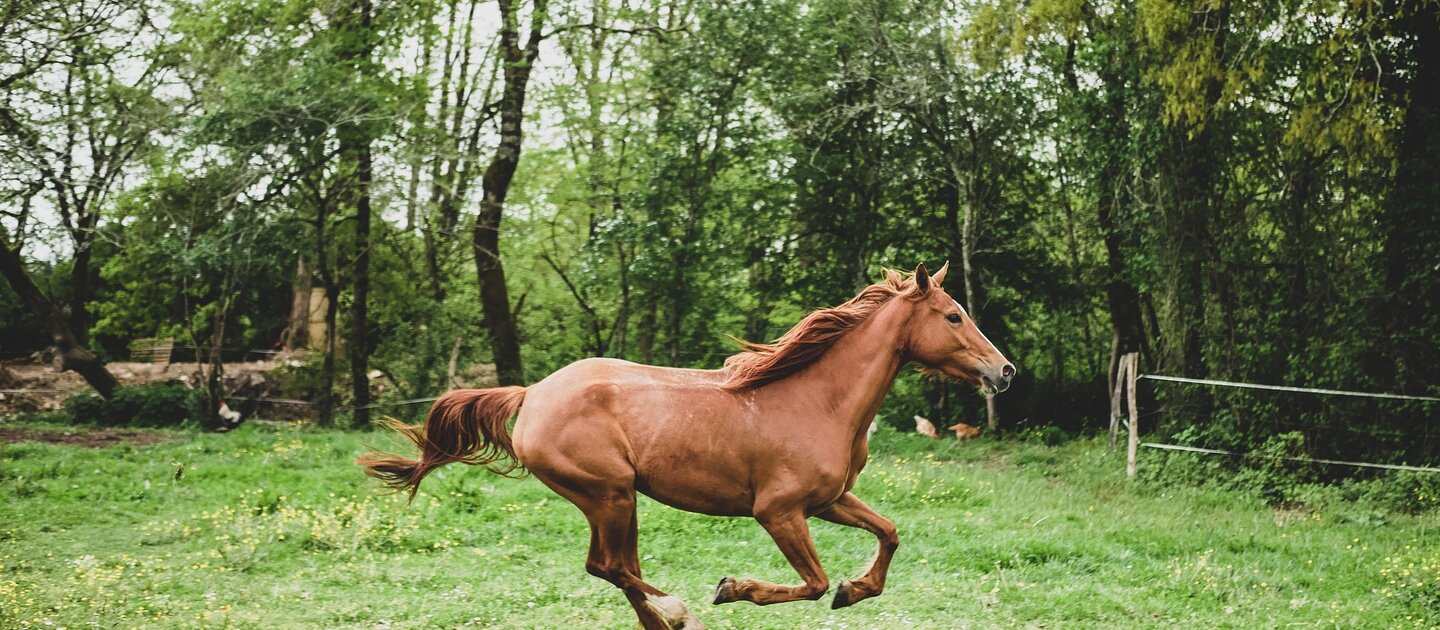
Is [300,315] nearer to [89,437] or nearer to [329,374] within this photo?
[329,374]

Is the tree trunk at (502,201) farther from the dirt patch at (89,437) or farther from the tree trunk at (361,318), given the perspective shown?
the dirt patch at (89,437)

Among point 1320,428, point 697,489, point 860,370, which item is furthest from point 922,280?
point 1320,428

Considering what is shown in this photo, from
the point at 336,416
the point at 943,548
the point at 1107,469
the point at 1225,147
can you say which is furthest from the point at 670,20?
the point at 943,548

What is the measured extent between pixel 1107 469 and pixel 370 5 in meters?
14.1

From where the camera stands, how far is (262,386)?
831 inches

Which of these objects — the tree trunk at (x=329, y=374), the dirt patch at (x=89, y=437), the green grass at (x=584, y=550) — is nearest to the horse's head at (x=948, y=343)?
the green grass at (x=584, y=550)

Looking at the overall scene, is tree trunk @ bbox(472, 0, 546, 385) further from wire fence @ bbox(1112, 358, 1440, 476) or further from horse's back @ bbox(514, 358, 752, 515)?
horse's back @ bbox(514, 358, 752, 515)

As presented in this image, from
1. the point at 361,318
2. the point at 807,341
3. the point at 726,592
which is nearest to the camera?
the point at 726,592

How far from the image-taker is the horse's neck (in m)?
5.56

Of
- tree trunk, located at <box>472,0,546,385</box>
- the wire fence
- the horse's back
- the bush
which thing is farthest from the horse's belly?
the bush

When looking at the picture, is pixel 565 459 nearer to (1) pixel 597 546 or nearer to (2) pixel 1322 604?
(1) pixel 597 546

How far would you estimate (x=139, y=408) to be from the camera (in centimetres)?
1964

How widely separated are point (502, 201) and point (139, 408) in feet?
24.2

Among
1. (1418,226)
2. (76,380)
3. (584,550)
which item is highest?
(1418,226)
